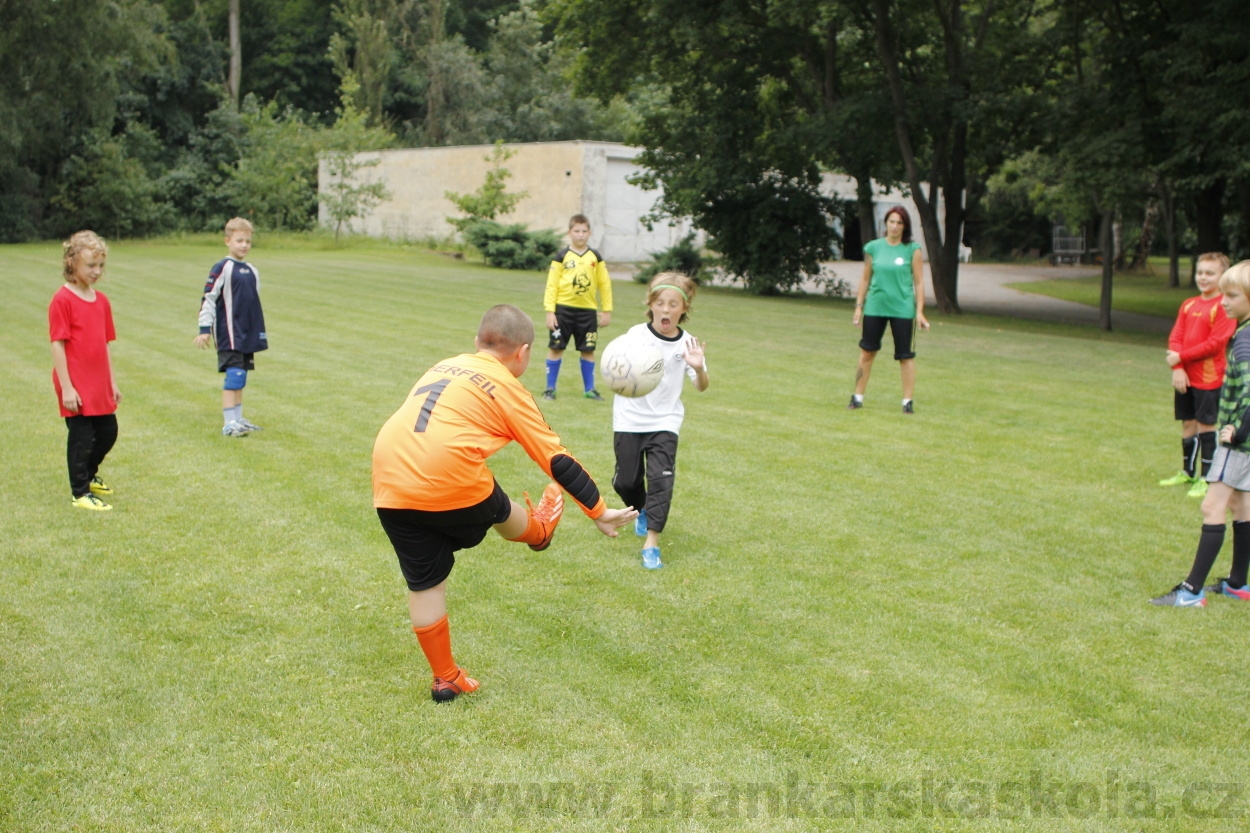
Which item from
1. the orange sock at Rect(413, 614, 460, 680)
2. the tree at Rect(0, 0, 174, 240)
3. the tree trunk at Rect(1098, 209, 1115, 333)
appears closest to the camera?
the orange sock at Rect(413, 614, 460, 680)

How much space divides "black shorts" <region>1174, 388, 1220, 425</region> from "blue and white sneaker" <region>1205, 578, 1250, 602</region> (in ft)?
8.13

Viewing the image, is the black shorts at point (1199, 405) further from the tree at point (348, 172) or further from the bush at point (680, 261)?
the tree at point (348, 172)

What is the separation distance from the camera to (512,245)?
34188 mm

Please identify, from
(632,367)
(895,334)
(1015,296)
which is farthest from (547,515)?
(1015,296)

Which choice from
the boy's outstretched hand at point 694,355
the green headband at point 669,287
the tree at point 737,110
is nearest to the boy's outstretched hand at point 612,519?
the boy's outstretched hand at point 694,355

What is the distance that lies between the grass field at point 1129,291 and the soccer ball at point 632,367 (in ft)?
85.5

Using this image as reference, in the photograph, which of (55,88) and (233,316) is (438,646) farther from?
(55,88)

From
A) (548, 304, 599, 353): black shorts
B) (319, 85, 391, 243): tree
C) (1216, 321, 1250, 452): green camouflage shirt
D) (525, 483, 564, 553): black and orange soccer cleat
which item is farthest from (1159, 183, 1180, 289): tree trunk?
(525, 483, 564, 553): black and orange soccer cleat

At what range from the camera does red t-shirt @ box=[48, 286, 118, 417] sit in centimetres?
697

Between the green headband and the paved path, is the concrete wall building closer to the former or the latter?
the paved path

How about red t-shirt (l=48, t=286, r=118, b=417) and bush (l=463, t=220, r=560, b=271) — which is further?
bush (l=463, t=220, r=560, b=271)

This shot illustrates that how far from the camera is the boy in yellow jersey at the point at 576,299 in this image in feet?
37.8

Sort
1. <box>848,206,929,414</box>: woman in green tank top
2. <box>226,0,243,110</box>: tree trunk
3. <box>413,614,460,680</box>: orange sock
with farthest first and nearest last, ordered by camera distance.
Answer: <box>226,0,243,110</box>: tree trunk < <box>848,206,929,414</box>: woman in green tank top < <box>413,614,460,680</box>: orange sock

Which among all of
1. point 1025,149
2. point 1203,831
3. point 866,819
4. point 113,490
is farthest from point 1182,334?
point 1025,149
